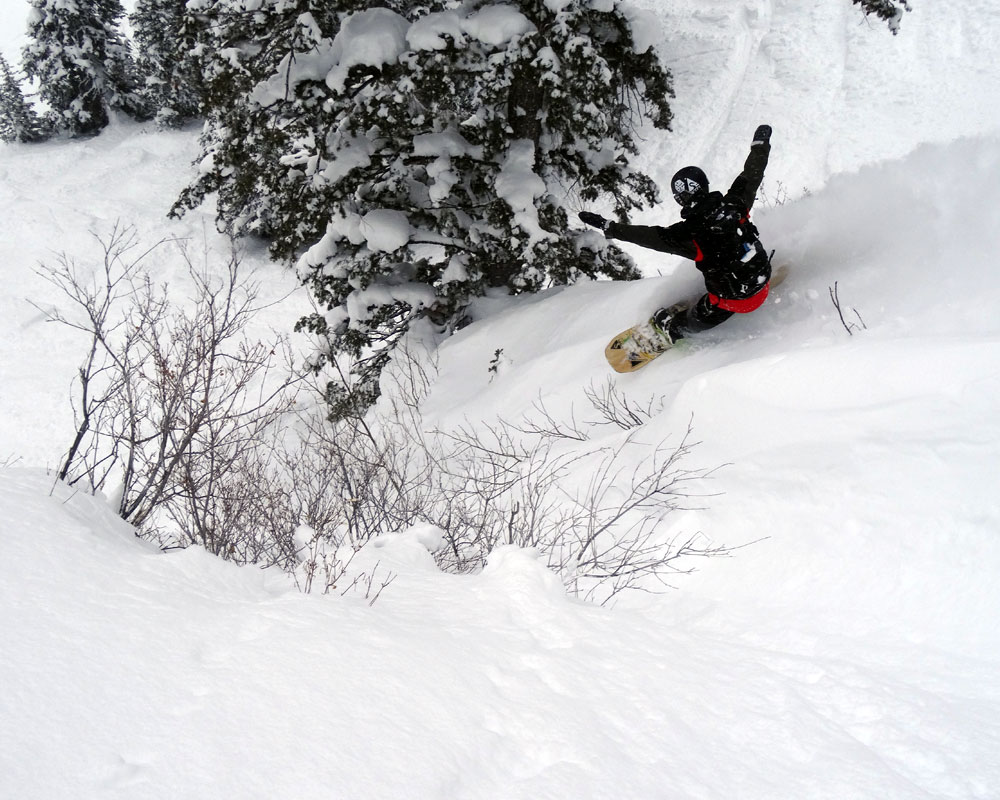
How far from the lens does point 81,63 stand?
22578 millimetres

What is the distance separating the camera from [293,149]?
8.15 meters

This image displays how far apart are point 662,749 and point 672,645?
0.79 meters

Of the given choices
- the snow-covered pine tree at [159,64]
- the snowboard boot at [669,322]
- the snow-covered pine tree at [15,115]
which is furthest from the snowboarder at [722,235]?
the snow-covered pine tree at [15,115]

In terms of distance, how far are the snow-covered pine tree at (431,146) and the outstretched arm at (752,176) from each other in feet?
7.00

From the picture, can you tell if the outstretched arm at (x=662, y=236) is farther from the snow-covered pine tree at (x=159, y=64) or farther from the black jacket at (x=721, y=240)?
the snow-covered pine tree at (x=159, y=64)

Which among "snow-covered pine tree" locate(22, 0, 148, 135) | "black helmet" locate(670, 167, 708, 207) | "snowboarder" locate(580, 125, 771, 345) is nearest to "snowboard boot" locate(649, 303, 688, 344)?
"snowboarder" locate(580, 125, 771, 345)

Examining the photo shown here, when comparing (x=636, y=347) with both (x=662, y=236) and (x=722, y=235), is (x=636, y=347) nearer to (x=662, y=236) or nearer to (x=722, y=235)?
(x=662, y=236)

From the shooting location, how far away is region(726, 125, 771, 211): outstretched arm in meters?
5.19

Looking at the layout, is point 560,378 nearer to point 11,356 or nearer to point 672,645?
point 672,645

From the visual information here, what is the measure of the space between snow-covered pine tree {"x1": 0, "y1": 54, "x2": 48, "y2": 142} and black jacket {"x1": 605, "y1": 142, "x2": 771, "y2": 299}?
1088 inches

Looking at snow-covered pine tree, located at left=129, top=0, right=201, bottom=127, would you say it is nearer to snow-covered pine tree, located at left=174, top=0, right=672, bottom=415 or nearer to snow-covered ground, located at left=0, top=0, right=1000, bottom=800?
snow-covered pine tree, located at left=174, top=0, right=672, bottom=415

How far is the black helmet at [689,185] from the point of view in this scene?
5070mm

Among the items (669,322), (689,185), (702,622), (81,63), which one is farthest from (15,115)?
(702,622)

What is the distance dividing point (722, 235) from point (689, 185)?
1.54ft
